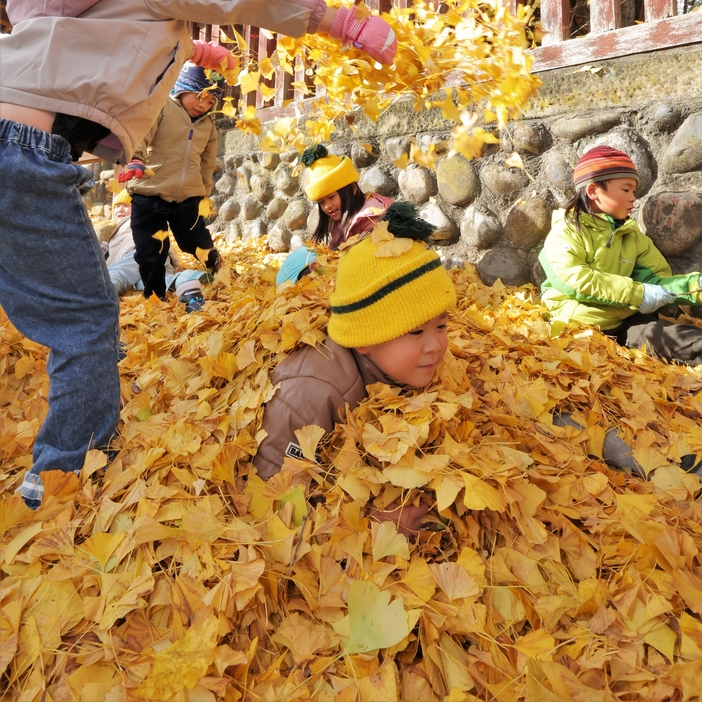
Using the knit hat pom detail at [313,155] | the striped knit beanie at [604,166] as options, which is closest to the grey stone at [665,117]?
the striped knit beanie at [604,166]

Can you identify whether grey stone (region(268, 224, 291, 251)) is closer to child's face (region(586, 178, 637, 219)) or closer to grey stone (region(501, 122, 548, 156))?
grey stone (region(501, 122, 548, 156))

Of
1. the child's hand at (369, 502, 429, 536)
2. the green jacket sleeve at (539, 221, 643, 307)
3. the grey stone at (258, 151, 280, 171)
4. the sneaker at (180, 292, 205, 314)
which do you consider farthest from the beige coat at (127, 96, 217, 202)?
the child's hand at (369, 502, 429, 536)

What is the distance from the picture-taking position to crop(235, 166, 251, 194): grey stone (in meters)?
4.37

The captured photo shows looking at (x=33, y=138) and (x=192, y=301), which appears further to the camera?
(x=192, y=301)

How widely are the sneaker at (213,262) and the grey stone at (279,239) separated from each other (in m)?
0.65

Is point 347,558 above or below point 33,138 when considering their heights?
below

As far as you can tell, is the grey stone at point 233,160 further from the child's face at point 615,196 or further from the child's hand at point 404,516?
the child's hand at point 404,516

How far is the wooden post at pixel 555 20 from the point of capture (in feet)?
8.39

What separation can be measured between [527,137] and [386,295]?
1981 millimetres

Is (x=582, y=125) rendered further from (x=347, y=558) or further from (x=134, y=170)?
(x=347, y=558)

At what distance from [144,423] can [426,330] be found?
684 mm

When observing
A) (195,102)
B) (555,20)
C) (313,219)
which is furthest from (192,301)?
(555,20)

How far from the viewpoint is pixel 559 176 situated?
2.64 metres

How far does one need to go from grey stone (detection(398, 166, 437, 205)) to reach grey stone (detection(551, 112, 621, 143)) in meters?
0.72
